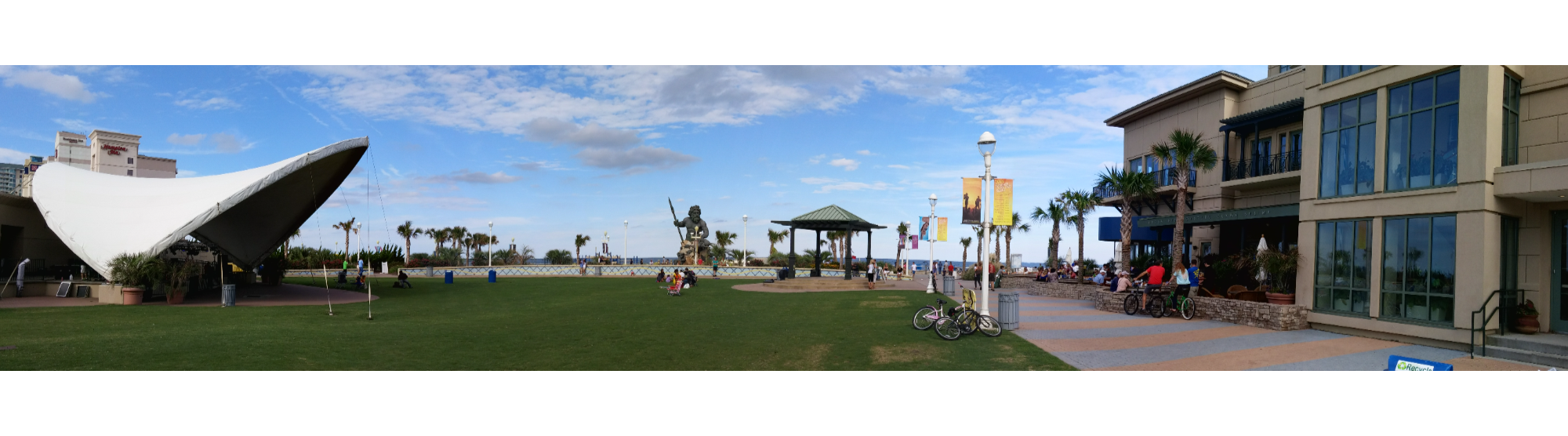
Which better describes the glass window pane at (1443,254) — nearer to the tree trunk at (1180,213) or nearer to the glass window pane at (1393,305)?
the glass window pane at (1393,305)

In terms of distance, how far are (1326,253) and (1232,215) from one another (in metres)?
6.63

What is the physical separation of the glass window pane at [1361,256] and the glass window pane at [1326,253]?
1.51 ft

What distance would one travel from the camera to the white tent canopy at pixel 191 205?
1981cm

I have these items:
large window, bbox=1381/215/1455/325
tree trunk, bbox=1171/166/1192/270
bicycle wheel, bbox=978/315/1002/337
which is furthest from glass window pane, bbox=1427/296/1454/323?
bicycle wheel, bbox=978/315/1002/337

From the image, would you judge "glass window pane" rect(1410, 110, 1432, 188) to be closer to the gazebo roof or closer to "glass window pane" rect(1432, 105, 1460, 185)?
"glass window pane" rect(1432, 105, 1460, 185)

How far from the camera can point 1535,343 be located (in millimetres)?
10953

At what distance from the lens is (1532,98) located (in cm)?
1255

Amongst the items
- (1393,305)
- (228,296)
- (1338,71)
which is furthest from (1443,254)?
(228,296)

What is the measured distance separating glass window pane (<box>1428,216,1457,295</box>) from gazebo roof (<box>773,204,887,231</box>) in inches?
825

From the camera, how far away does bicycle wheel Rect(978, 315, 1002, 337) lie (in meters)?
13.4

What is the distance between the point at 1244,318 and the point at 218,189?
2885 centimetres

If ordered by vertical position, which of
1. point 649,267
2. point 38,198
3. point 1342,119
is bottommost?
point 649,267
